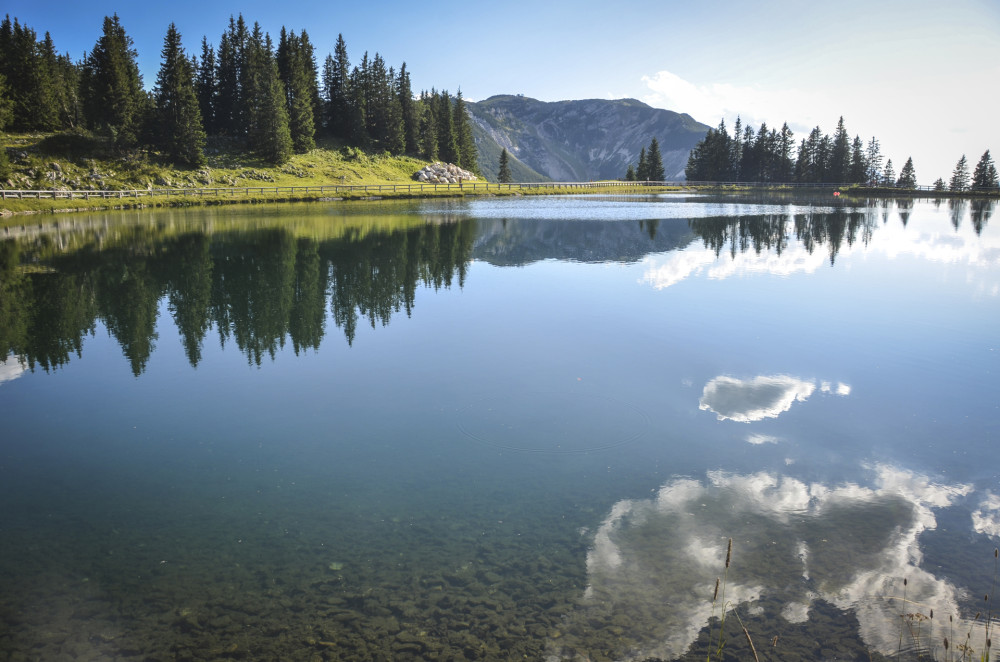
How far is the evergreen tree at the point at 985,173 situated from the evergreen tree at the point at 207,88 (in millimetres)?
182805

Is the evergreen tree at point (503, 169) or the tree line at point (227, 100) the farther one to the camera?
the evergreen tree at point (503, 169)

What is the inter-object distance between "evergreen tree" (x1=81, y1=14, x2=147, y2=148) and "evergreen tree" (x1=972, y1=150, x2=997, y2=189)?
190250mm

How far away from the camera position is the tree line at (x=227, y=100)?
3489 inches

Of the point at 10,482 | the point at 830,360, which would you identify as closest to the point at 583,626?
the point at 10,482

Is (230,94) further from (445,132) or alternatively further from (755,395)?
(755,395)

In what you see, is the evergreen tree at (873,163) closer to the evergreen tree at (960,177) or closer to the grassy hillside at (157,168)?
the evergreen tree at (960,177)

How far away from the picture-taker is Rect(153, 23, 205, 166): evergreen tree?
298 ft

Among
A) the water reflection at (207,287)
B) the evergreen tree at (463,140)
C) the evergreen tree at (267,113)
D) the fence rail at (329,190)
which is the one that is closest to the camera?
the water reflection at (207,287)

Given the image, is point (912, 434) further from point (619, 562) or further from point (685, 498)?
point (619, 562)

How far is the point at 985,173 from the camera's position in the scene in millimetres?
152250

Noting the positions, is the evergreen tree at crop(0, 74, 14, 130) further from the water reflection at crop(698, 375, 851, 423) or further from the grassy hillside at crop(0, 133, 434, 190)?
the water reflection at crop(698, 375, 851, 423)

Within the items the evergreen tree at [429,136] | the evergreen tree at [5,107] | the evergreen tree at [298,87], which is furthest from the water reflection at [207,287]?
the evergreen tree at [429,136]

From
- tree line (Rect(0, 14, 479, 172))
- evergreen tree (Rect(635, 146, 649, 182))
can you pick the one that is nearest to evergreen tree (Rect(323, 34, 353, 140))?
tree line (Rect(0, 14, 479, 172))

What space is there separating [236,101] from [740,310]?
11512 cm
